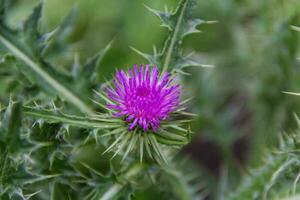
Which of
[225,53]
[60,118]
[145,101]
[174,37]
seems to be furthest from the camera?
[225,53]

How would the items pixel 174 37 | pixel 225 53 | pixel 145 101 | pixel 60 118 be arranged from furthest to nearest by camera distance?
pixel 225 53
pixel 174 37
pixel 60 118
pixel 145 101

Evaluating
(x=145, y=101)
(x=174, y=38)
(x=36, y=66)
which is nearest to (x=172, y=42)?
(x=174, y=38)

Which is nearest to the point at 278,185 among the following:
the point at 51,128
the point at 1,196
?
the point at 51,128

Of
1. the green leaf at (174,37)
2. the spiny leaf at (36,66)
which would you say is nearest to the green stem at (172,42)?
the green leaf at (174,37)

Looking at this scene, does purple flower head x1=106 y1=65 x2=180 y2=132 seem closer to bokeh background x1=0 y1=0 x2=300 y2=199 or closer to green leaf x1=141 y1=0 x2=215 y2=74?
green leaf x1=141 y1=0 x2=215 y2=74

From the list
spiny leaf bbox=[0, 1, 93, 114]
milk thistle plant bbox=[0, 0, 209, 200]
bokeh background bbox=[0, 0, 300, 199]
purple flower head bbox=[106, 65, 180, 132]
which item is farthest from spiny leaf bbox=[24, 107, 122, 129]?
bokeh background bbox=[0, 0, 300, 199]

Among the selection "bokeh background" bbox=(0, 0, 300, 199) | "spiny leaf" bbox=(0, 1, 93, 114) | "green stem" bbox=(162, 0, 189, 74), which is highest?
"green stem" bbox=(162, 0, 189, 74)

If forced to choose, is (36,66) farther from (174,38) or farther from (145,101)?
(145,101)
